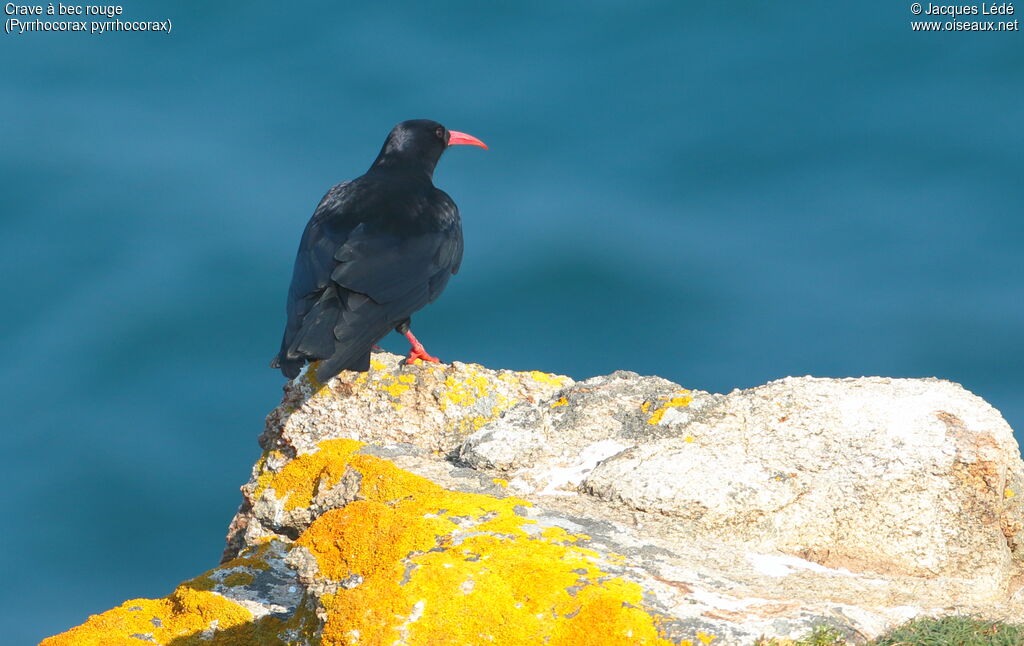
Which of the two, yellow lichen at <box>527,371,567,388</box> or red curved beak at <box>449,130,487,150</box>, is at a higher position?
red curved beak at <box>449,130,487,150</box>

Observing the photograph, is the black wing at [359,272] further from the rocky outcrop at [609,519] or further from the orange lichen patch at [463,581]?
the orange lichen patch at [463,581]

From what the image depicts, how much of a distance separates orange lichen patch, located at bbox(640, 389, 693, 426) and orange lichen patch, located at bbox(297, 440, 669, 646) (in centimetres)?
101

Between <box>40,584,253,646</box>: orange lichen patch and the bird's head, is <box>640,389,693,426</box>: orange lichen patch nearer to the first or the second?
<box>40,584,253,646</box>: orange lichen patch

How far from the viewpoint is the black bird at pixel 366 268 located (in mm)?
5637

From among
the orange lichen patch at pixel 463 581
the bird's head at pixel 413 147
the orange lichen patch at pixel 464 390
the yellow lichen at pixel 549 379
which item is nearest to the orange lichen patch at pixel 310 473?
the orange lichen patch at pixel 464 390

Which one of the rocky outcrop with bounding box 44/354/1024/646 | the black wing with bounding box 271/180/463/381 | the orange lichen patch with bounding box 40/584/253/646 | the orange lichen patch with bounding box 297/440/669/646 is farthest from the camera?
the black wing with bounding box 271/180/463/381

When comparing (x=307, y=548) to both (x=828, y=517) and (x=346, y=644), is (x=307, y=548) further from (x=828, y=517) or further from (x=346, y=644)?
(x=828, y=517)

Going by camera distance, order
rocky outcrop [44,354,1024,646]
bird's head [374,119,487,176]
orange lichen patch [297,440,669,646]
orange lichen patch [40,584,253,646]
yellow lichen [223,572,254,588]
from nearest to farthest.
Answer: orange lichen patch [297,440,669,646], rocky outcrop [44,354,1024,646], orange lichen patch [40,584,253,646], yellow lichen [223,572,254,588], bird's head [374,119,487,176]

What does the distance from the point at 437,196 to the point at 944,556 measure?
4.11m

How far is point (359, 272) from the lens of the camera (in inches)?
246

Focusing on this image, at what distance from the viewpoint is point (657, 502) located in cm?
418

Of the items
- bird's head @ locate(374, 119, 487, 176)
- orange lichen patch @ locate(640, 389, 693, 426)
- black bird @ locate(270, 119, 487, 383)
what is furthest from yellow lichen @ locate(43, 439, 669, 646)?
bird's head @ locate(374, 119, 487, 176)

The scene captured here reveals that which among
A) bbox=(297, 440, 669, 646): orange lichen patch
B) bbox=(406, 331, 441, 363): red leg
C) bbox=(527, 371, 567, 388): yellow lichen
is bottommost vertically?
bbox=(297, 440, 669, 646): orange lichen patch

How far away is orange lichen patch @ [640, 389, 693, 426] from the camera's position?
470cm
